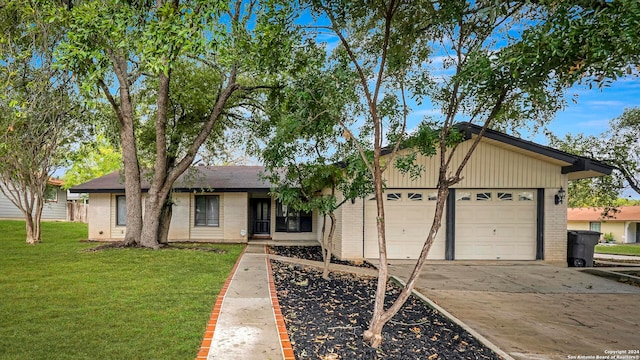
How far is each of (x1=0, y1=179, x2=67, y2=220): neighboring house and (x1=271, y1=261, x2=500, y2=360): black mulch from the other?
996 inches

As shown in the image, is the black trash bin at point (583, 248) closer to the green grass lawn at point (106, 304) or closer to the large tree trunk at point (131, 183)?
the green grass lawn at point (106, 304)

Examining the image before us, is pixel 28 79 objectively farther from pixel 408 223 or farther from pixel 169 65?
pixel 408 223

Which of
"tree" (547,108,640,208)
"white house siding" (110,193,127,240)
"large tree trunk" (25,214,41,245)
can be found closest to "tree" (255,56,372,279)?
"tree" (547,108,640,208)

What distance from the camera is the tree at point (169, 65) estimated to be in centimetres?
561

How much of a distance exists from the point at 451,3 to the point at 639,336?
517 cm

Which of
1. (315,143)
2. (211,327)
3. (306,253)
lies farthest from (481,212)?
(211,327)

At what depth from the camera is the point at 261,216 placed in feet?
59.4

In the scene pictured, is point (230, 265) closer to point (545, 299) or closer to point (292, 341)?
point (292, 341)

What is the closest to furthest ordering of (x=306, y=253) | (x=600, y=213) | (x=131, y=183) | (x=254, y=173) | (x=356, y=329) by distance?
(x=356, y=329), (x=131, y=183), (x=306, y=253), (x=254, y=173), (x=600, y=213)

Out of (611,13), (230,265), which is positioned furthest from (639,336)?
(230,265)

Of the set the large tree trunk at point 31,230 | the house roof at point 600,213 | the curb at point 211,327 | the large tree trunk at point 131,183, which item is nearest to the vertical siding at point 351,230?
the curb at point 211,327

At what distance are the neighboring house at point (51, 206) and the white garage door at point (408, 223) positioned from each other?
23689 mm

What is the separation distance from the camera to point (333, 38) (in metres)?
6.41

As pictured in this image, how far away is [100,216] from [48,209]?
16.2 m
